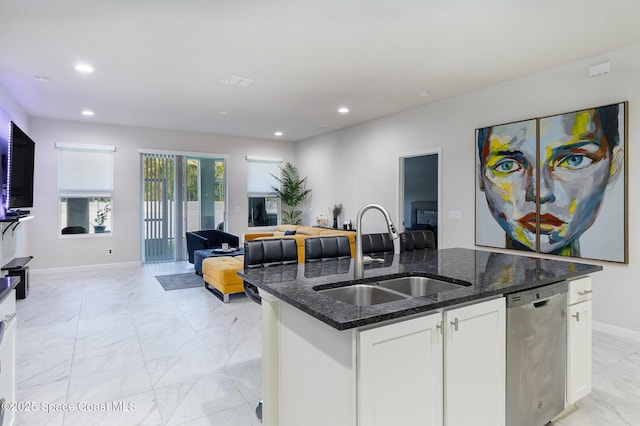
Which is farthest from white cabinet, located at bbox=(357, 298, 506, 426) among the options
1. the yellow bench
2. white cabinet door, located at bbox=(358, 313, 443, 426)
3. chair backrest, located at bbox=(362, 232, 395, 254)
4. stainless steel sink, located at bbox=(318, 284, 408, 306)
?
the yellow bench

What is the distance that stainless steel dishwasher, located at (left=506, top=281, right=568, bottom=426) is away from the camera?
1.87 metres

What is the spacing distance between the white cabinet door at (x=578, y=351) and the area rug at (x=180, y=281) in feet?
15.8

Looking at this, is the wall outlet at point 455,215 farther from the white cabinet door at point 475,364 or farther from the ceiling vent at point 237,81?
the white cabinet door at point 475,364

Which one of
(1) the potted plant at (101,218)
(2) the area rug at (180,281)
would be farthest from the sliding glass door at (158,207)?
(2) the area rug at (180,281)

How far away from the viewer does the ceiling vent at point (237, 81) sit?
14.3 feet

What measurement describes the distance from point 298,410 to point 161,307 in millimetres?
3373

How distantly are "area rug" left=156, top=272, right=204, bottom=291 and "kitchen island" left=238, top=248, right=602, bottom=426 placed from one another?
152 inches

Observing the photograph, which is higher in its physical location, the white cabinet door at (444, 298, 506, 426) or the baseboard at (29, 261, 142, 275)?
the white cabinet door at (444, 298, 506, 426)

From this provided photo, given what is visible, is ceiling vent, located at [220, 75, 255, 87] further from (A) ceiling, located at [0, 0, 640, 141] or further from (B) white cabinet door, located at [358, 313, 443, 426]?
(B) white cabinet door, located at [358, 313, 443, 426]

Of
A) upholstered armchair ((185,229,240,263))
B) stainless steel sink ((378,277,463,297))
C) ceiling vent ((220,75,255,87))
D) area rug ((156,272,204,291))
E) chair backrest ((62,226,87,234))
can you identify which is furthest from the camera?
chair backrest ((62,226,87,234))

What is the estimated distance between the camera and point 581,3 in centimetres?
271

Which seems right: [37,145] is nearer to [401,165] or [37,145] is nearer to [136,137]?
[136,137]

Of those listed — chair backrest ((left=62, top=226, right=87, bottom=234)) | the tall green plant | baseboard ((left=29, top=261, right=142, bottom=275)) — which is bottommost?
baseboard ((left=29, top=261, right=142, bottom=275))

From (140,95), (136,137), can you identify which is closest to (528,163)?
(140,95)
